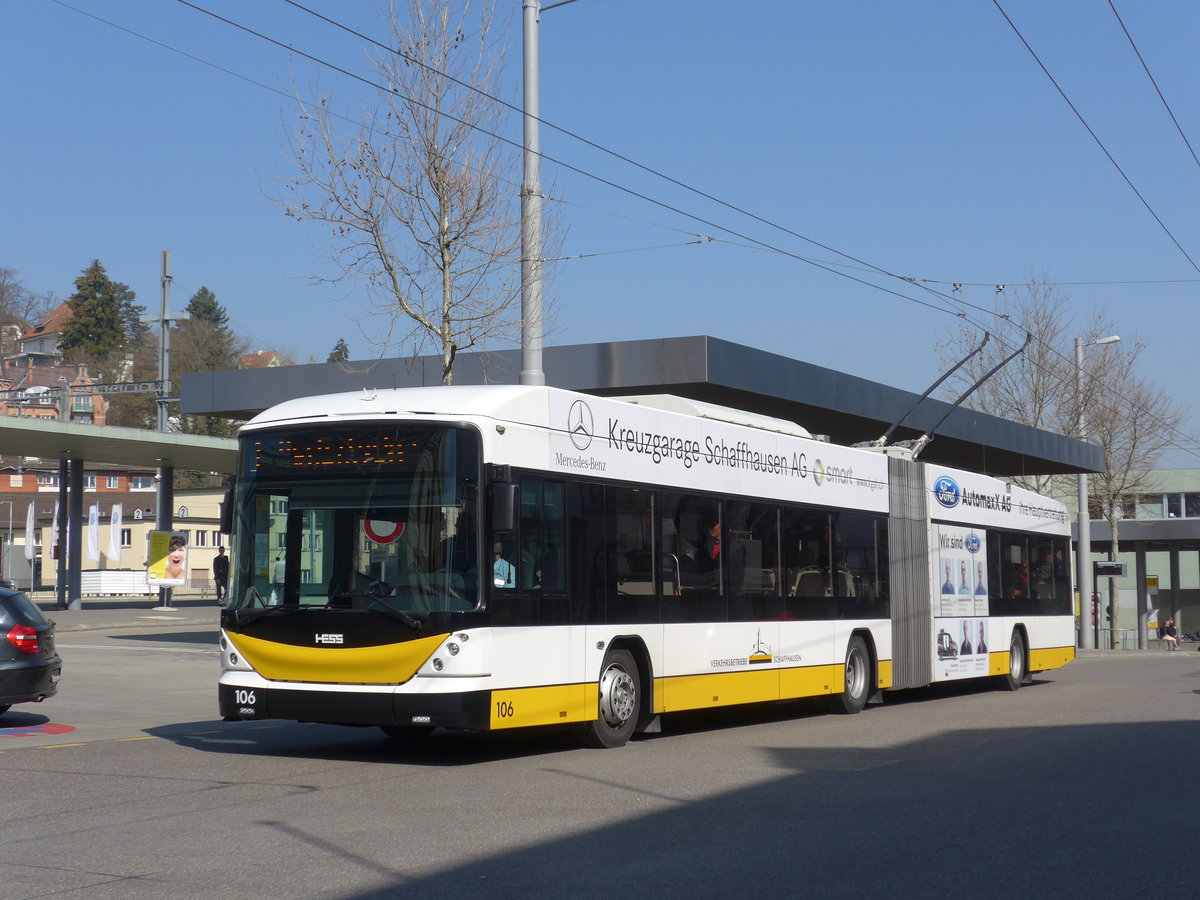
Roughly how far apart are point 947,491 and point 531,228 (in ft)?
25.9

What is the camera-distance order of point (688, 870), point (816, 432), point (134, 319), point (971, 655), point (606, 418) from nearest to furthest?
point (688, 870)
point (606, 418)
point (971, 655)
point (816, 432)
point (134, 319)

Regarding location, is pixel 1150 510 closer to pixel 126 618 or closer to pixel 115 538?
pixel 115 538

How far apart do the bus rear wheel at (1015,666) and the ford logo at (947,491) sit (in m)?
2.89

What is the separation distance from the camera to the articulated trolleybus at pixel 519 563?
11.0 m

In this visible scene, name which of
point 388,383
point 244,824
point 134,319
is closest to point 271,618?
point 244,824

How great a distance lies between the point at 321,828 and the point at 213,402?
21.9 metres

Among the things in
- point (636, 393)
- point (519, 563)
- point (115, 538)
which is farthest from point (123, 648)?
point (115, 538)

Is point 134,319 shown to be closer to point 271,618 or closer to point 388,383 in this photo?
point 388,383

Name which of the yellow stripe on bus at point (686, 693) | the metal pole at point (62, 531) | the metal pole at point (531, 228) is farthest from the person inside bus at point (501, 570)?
the metal pole at point (62, 531)

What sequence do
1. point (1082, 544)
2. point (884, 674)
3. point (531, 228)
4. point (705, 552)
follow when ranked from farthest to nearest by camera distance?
1. point (1082, 544)
2. point (884, 674)
3. point (531, 228)
4. point (705, 552)

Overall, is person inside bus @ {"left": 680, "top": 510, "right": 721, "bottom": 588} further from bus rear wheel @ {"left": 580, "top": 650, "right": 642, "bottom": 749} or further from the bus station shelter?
the bus station shelter

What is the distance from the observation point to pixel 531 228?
15984 mm

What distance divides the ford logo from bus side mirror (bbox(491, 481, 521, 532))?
35.0 ft

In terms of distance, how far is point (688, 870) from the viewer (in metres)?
7.14
